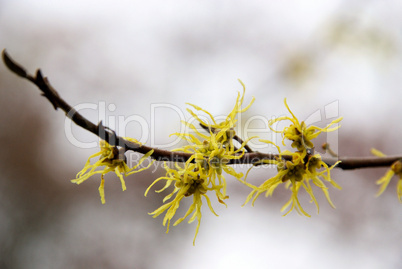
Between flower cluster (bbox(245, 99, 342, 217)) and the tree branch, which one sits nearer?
the tree branch

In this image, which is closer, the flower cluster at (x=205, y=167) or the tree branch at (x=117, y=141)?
the tree branch at (x=117, y=141)

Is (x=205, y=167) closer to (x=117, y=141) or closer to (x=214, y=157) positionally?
(x=214, y=157)

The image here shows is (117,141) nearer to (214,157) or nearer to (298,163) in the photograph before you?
(214,157)

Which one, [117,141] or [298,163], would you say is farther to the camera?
[298,163]

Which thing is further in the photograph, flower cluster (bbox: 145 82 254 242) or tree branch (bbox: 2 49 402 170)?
flower cluster (bbox: 145 82 254 242)

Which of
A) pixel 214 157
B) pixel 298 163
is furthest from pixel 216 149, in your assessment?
pixel 298 163

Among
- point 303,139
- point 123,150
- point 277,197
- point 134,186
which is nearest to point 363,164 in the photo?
point 303,139

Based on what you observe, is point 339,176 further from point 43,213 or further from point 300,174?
point 43,213

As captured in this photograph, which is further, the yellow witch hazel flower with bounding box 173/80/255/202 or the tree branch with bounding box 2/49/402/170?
the yellow witch hazel flower with bounding box 173/80/255/202
